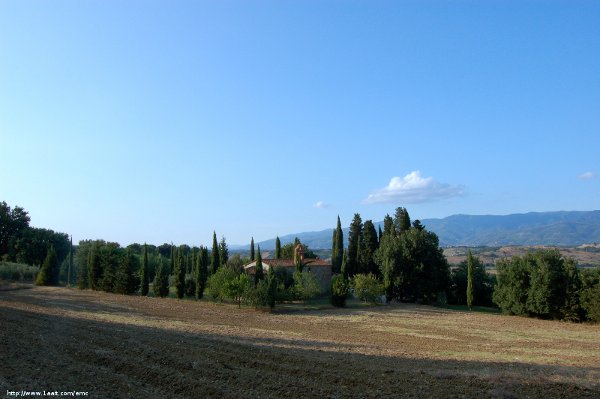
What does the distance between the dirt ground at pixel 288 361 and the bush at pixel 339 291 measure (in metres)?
16.7

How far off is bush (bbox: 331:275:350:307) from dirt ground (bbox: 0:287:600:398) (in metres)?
16.7

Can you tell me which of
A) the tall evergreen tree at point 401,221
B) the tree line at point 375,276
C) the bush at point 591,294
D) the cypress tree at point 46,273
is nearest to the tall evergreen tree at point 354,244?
the tree line at point 375,276

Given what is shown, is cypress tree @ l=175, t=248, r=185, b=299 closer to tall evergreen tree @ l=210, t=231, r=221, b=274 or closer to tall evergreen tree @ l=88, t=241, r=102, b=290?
tall evergreen tree @ l=210, t=231, r=221, b=274

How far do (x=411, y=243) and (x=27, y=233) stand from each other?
6545 centimetres

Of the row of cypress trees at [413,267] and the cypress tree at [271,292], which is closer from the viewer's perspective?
the cypress tree at [271,292]

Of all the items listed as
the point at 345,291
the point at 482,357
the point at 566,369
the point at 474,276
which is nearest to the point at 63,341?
the point at 482,357

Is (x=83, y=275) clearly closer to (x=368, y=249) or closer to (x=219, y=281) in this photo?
Result: (x=219, y=281)

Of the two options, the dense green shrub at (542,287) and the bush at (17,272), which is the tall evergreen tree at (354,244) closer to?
the dense green shrub at (542,287)

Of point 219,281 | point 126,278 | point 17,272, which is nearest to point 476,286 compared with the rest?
point 219,281

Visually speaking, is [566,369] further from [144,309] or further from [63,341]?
[144,309]

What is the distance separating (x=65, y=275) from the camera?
7731cm

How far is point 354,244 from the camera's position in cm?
7144

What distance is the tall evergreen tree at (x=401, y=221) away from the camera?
2734 inches

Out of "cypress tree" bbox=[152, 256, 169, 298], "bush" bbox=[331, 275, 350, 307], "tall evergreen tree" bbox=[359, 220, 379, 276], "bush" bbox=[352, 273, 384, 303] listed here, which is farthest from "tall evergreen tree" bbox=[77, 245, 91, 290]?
"tall evergreen tree" bbox=[359, 220, 379, 276]
